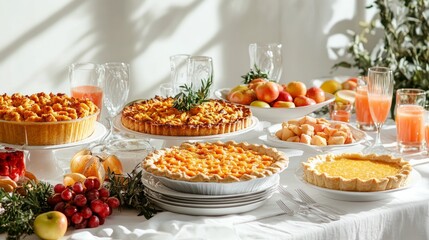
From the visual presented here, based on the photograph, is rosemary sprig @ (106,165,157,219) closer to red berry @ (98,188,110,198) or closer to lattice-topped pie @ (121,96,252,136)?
red berry @ (98,188,110,198)

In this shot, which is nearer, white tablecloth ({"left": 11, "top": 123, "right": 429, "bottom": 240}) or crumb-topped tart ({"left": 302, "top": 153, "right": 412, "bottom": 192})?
white tablecloth ({"left": 11, "top": 123, "right": 429, "bottom": 240})

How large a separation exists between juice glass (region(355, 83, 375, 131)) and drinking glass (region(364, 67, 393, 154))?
30 centimetres

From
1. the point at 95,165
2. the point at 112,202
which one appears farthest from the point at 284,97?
the point at 112,202

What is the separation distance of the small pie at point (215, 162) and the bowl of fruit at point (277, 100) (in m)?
0.60

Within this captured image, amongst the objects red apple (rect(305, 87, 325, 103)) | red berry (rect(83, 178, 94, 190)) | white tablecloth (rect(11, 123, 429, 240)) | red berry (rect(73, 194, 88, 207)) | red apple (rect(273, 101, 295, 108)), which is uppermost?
red apple (rect(305, 87, 325, 103))

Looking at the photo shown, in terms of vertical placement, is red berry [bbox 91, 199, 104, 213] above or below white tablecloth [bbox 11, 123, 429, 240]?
above

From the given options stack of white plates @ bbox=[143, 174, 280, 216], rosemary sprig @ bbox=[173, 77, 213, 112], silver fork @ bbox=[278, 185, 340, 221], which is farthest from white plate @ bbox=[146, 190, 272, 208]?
rosemary sprig @ bbox=[173, 77, 213, 112]

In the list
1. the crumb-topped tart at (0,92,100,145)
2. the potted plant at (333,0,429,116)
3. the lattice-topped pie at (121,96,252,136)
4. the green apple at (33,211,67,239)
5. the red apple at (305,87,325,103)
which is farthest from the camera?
the potted plant at (333,0,429,116)

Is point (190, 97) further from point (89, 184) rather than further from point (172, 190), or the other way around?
point (89, 184)

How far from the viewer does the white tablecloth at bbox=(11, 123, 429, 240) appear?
1898 millimetres

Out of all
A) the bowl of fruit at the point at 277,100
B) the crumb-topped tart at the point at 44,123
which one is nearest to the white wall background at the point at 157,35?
the bowl of fruit at the point at 277,100

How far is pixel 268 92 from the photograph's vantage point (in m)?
2.92

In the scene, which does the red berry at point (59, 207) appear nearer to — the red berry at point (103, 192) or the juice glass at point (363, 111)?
the red berry at point (103, 192)

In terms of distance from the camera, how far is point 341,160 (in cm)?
236
